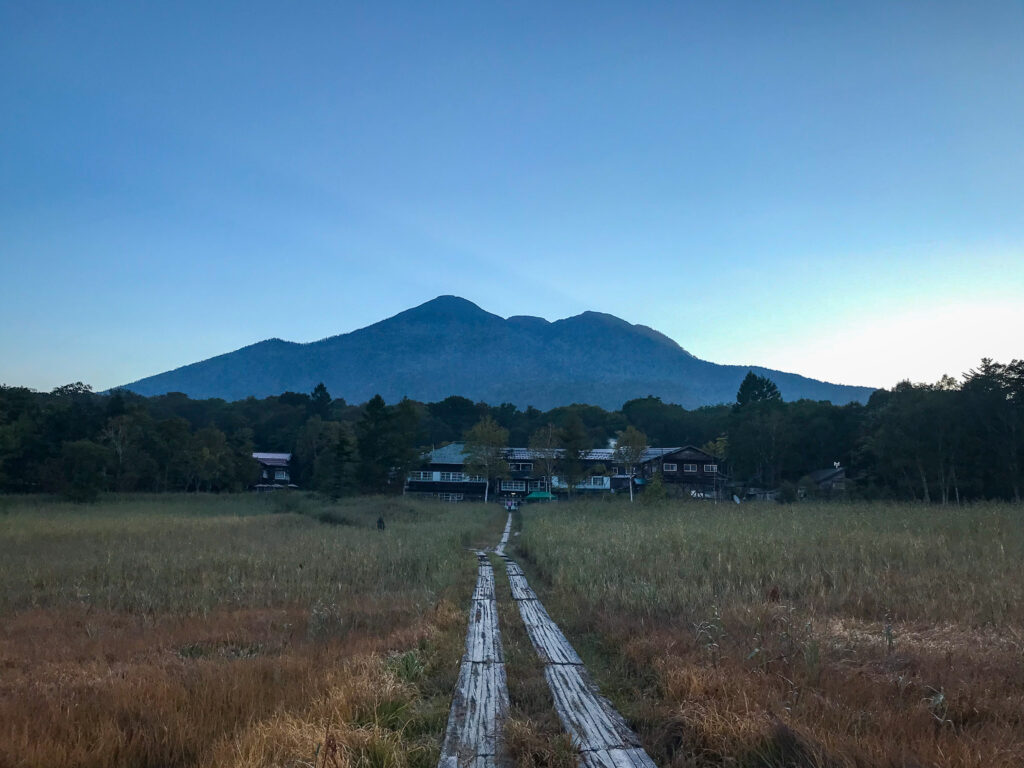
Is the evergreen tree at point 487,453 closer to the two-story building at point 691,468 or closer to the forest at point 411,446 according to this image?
the forest at point 411,446

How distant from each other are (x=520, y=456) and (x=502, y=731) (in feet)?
289

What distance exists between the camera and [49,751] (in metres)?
4.73

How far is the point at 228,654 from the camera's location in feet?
27.4

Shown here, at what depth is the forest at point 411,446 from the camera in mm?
48344

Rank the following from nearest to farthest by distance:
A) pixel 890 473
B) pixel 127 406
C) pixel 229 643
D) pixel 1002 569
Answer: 1. pixel 229 643
2. pixel 1002 569
3. pixel 890 473
4. pixel 127 406

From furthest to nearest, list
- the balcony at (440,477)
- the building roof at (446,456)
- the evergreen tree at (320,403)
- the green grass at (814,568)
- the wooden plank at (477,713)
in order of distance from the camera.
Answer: the evergreen tree at (320,403) < the balcony at (440,477) < the building roof at (446,456) < the green grass at (814,568) < the wooden plank at (477,713)

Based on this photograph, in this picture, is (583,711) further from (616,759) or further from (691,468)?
(691,468)

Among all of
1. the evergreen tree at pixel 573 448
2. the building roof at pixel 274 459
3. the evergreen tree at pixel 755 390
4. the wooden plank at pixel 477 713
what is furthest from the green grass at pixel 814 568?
the building roof at pixel 274 459

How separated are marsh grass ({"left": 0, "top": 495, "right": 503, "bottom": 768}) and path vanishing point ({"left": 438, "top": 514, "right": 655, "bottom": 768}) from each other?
9.8 inches

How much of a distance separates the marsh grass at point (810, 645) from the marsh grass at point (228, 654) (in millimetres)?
2258

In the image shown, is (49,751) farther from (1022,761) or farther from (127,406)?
(127,406)

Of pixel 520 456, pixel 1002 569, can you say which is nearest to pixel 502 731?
pixel 1002 569

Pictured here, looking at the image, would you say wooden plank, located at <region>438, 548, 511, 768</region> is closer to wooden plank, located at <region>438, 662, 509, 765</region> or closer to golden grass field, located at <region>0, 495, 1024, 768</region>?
wooden plank, located at <region>438, 662, 509, 765</region>

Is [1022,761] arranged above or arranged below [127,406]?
below
